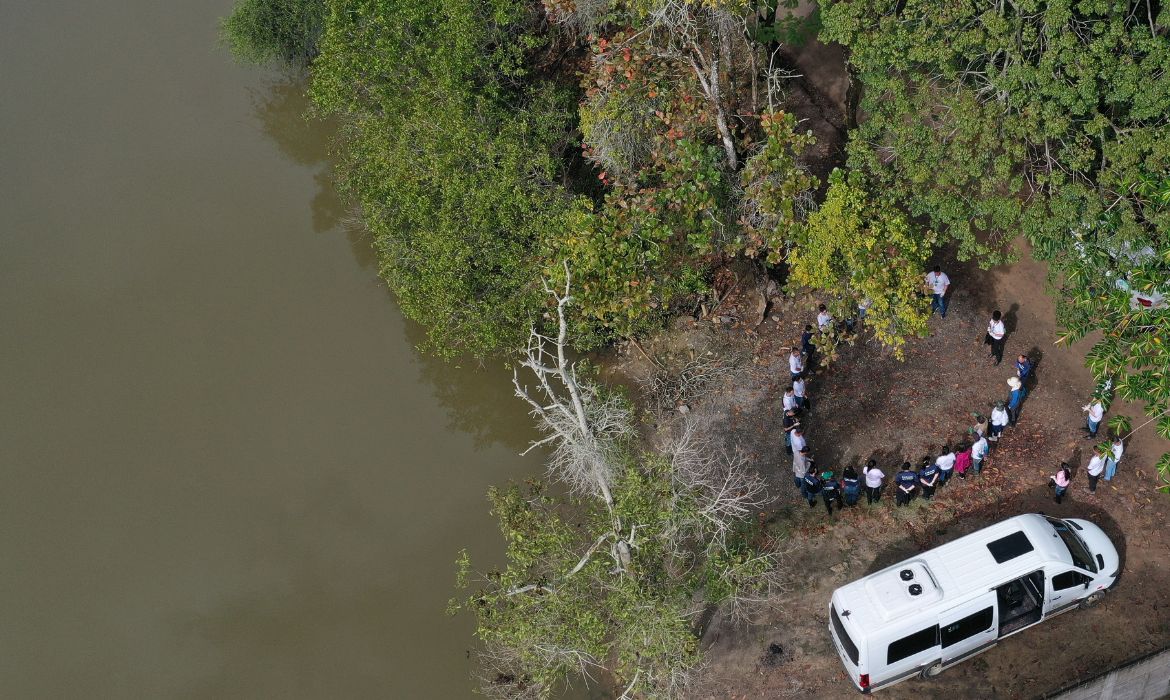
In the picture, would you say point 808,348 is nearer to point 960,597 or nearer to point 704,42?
point 704,42

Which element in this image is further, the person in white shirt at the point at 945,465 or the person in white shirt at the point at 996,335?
the person in white shirt at the point at 996,335

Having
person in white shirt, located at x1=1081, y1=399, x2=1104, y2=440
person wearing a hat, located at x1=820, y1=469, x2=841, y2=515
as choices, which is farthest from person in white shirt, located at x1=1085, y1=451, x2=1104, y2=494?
person wearing a hat, located at x1=820, y1=469, x2=841, y2=515

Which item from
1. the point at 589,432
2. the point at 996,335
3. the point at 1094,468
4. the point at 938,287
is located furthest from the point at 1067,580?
the point at 589,432

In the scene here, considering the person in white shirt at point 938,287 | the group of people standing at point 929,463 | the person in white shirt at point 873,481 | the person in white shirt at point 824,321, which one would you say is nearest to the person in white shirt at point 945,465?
the group of people standing at point 929,463

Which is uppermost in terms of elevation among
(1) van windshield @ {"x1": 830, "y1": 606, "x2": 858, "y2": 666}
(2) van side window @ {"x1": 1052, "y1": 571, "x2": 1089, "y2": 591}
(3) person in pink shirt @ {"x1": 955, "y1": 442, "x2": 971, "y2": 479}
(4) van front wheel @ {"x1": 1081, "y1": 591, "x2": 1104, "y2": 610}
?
(3) person in pink shirt @ {"x1": 955, "y1": 442, "x2": 971, "y2": 479}

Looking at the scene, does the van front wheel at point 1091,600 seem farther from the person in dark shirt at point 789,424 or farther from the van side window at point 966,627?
the person in dark shirt at point 789,424

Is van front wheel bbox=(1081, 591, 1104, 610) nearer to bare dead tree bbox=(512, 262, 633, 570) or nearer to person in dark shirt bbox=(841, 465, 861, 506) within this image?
person in dark shirt bbox=(841, 465, 861, 506)
